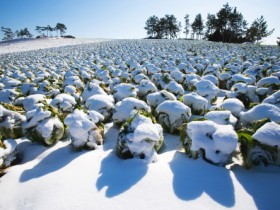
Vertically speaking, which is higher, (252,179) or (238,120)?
(238,120)

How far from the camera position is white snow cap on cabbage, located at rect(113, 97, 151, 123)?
3468mm

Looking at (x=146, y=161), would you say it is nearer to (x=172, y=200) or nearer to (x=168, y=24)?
(x=172, y=200)

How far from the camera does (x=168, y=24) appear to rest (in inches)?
1962

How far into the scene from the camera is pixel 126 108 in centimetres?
350

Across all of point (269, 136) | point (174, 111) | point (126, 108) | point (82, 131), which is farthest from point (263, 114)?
point (82, 131)

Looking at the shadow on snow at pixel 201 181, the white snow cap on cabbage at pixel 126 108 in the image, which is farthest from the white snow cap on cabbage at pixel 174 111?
the shadow on snow at pixel 201 181

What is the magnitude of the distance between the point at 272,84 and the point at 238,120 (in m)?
1.85

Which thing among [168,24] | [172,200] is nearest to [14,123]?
[172,200]

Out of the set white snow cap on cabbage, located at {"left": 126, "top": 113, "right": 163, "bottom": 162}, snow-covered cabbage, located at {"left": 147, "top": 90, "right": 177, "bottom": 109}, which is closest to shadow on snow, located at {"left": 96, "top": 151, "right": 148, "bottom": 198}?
white snow cap on cabbage, located at {"left": 126, "top": 113, "right": 163, "bottom": 162}

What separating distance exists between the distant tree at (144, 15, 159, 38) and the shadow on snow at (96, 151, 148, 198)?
170ft

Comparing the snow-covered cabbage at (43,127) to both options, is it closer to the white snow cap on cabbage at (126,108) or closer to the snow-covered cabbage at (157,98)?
the white snow cap on cabbage at (126,108)

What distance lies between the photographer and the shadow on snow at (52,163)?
97.6 inches

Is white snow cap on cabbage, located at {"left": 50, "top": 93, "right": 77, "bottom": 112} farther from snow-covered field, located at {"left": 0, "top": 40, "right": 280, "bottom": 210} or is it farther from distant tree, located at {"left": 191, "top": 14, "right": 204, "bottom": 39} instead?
distant tree, located at {"left": 191, "top": 14, "right": 204, "bottom": 39}

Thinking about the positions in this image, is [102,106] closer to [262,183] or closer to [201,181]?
[201,181]
